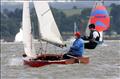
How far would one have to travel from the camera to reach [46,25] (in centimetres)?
2866

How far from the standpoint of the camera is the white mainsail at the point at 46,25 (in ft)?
92.7

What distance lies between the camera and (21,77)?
→ 2255cm

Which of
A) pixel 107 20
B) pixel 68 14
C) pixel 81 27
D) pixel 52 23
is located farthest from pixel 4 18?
pixel 52 23

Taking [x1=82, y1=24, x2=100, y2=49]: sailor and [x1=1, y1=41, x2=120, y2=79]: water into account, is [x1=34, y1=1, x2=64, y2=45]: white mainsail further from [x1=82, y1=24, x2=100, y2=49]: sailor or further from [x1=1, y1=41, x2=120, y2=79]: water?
[x1=82, y1=24, x2=100, y2=49]: sailor

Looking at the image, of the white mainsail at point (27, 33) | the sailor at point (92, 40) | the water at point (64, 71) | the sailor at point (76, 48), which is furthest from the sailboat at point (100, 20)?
the sailor at point (76, 48)

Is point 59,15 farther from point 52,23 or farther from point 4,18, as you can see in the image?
point 52,23

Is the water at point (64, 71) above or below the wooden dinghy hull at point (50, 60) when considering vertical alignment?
below

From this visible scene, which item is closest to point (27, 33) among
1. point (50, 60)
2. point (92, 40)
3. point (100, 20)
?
point (50, 60)

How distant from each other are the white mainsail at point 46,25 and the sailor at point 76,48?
158 cm

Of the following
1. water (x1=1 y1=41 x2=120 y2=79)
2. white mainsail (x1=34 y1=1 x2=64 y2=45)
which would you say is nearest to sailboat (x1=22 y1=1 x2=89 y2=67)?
white mainsail (x1=34 y1=1 x2=64 y2=45)

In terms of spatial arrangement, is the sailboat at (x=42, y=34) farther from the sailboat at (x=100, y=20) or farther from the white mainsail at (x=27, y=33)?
the sailboat at (x=100, y=20)

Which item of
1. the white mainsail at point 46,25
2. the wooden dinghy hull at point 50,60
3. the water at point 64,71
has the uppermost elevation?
the white mainsail at point 46,25

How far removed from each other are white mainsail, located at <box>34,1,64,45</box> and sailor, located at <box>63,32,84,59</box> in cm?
158

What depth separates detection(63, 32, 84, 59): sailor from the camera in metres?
26.2
